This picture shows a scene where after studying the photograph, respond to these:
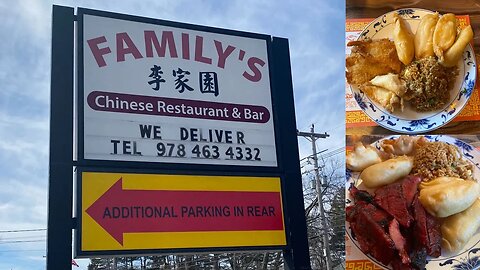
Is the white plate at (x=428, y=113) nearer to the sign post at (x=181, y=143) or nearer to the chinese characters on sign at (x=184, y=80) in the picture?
the sign post at (x=181, y=143)

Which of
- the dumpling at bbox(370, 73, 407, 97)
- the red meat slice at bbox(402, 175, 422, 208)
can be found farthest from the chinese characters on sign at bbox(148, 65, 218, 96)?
the red meat slice at bbox(402, 175, 422, 208)

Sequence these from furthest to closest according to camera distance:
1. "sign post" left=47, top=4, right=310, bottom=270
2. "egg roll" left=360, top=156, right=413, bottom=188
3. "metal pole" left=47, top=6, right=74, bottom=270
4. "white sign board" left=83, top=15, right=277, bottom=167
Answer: "egg roll" left=360, top=156, right=413, bottom=188 → "white sign board" left=83, top=15, right=277, bottom=167 → "sign post" left=47, top=4, right=310, bottom=270 → "metal pole" left=47, top=6, right=74, bottom=270

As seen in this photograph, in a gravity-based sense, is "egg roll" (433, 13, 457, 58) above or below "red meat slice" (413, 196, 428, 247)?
above

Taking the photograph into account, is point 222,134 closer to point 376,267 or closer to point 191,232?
point 191,232

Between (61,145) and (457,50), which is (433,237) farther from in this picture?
(61,145)

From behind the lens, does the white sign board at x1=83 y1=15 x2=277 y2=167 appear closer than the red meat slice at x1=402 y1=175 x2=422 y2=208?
Yes

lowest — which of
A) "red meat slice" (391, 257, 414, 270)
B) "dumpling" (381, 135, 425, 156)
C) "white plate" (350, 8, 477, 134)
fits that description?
"red meat slice" (391, 257, 414, 270)

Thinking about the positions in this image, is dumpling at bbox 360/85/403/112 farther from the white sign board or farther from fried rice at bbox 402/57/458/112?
the white sign board
